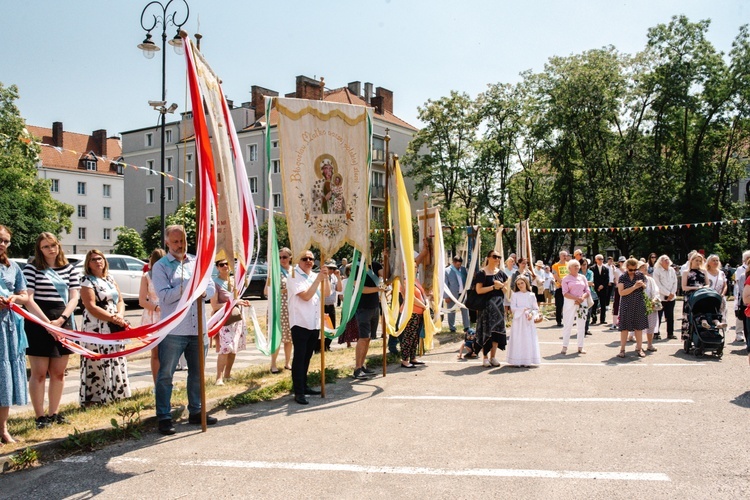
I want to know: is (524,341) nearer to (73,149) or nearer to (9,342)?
(9,342)

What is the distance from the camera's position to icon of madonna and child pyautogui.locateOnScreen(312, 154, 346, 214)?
8.30m

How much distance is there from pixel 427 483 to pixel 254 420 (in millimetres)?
2774

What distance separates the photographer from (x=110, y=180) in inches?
2753

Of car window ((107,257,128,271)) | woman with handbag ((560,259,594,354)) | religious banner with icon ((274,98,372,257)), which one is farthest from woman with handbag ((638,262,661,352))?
car window ((107,257,128,271))

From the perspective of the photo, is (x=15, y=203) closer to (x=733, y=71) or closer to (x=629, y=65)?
(x=629, y=65)

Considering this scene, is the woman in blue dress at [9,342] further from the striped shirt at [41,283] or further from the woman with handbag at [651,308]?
the woman with handbag at [651,308]

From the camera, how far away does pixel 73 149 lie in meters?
72.2

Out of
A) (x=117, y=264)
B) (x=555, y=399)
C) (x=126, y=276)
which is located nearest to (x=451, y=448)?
(x=555, y=399)

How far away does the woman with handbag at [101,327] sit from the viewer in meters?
7.04

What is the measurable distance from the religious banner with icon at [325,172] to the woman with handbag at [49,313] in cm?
259

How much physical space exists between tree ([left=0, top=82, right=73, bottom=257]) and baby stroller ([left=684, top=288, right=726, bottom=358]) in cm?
3285

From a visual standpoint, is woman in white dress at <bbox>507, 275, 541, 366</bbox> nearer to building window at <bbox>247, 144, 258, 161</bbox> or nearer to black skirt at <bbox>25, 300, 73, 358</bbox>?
black skirt at <bbox>25, 300, 73, 358</bbox>

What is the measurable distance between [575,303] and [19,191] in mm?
34738

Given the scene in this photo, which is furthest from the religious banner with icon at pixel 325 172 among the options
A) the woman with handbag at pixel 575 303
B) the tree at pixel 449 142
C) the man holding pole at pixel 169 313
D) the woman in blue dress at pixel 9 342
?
the tree at pixel 449 142
